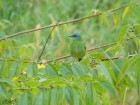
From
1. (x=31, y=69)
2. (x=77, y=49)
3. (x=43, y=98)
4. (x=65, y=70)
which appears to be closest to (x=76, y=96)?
(x=43, y=98)

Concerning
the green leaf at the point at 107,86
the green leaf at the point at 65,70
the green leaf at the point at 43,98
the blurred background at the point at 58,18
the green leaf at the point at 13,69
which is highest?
the blurred background at the point at 58,18

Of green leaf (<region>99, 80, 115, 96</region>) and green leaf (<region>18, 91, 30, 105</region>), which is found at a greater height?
green leaf (<region>99, 80, 115, 96</region>)

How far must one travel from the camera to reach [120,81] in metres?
2.24

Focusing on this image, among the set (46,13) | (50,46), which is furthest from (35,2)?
(50,46)

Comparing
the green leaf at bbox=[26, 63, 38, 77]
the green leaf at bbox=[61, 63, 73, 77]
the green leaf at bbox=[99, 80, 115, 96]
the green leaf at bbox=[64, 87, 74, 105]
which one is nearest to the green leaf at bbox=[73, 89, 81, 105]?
the green leaf at bbox=[64, 87, 74, 105]

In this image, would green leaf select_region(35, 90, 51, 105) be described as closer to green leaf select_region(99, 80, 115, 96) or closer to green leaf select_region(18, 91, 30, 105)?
green leaf select_region(18, 91, 30, 105)

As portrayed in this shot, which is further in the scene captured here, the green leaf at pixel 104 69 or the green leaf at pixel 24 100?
the green leaf at pixel 104 69

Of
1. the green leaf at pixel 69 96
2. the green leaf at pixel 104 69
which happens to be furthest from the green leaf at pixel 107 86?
the green leaf at pixel 69 96

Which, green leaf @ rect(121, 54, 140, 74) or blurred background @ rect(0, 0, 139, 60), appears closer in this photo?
green leaf @ rect(121, 54, 140, 74)

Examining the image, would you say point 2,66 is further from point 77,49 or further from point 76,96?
point 77,49

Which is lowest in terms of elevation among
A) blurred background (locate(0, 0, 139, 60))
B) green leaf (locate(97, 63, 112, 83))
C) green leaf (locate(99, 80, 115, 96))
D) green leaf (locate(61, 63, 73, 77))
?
green leaf (locate(99, 80, 115, 96))

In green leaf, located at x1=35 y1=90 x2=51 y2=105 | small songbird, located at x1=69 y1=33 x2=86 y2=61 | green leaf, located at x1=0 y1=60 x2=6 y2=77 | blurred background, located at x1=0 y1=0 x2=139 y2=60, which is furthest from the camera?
blurred background, located at x1=0 y1=0 x2=139 y2=60

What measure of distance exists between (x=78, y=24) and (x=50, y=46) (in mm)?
1046

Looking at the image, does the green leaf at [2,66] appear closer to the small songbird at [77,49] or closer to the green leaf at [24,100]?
the green leaf at [24,100]
